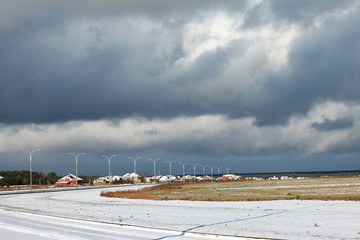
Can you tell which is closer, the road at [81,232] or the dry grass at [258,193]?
the road at [81,232]

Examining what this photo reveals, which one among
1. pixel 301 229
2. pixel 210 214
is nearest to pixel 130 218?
pixel 210 214

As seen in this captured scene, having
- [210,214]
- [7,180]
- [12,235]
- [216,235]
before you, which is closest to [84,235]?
[12,235]

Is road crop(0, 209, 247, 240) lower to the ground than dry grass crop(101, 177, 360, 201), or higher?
higher

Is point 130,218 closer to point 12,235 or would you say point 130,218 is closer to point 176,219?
point 176,219

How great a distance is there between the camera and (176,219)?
25.7 m

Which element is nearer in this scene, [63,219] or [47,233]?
[47,233]

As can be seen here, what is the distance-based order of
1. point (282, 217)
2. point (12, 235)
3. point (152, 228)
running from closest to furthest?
point (12, 235)
point (152, 228)
point (282, 217)

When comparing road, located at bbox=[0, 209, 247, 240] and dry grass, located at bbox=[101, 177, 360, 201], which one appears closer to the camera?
road, located at bbox=[0, 209, 247, 240]

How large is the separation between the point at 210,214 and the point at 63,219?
32.6ft

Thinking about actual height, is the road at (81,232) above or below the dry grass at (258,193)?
above

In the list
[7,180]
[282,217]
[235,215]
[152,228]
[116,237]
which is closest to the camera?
[116,237]

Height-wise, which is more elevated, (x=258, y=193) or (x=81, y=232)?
(x=81, y=232)

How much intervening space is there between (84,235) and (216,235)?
617cm

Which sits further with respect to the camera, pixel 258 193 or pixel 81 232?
pixel 258 193
